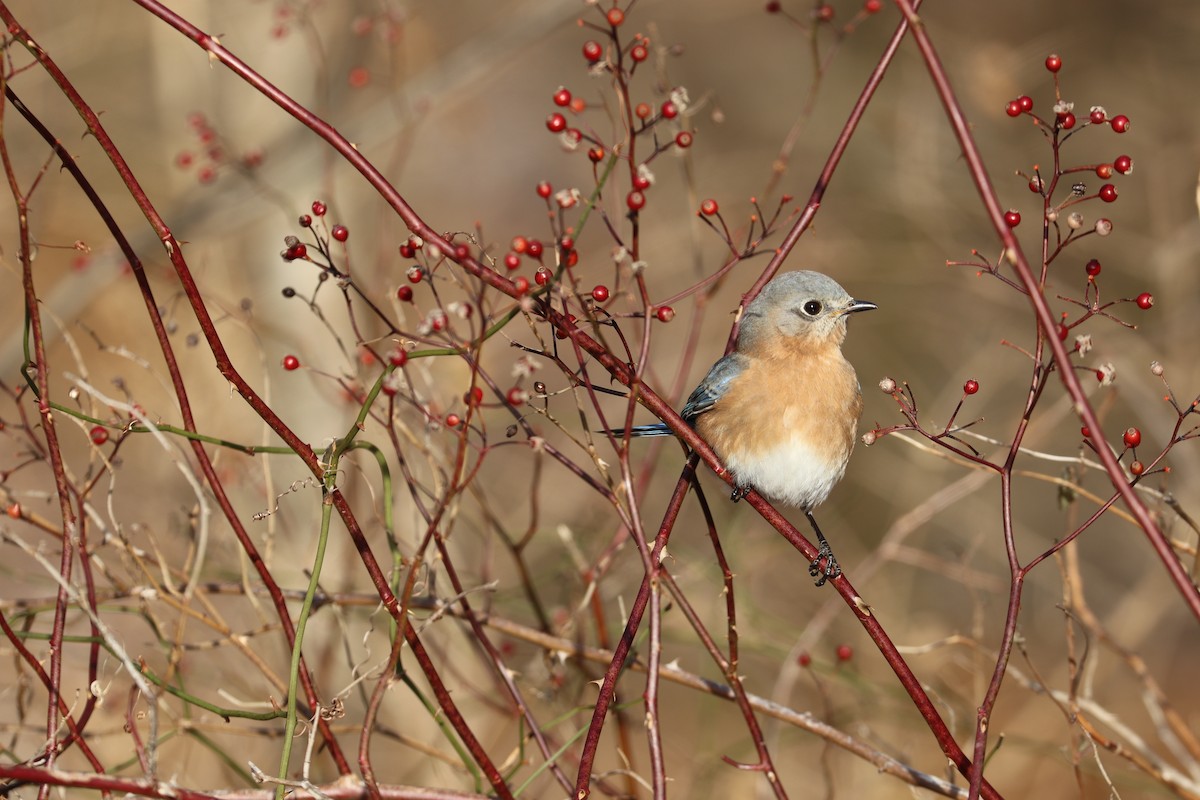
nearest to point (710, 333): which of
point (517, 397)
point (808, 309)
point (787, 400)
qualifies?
point (808, 309)

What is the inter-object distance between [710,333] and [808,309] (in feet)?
14.4

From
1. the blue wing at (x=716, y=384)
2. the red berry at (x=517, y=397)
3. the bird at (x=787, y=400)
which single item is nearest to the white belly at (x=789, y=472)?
the bird at (x=787, y=400)

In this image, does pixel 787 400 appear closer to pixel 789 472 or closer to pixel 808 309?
pixel 789 472

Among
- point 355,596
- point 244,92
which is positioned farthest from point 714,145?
point 355,596

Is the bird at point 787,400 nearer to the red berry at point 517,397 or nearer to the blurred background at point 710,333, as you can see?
the blurred background at point 710,333

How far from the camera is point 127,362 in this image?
11.4 metres

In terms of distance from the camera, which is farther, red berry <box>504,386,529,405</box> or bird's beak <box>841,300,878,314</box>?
bird's beak <box>841,300,878,314</box>

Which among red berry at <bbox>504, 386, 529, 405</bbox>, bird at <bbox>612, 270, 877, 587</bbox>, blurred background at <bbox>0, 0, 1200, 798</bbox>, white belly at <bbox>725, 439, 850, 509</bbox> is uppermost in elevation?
blurred background at <bbox>0, 0, 1200, 798</bbox>

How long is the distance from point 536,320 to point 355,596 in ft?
4.67

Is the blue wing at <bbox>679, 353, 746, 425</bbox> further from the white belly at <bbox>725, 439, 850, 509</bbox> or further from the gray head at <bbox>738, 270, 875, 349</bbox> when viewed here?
the white belly at <bbox>725, 439, 850, 509</bbox>

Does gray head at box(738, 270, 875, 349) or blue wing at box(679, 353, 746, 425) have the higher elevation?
gray head at box(738, 270, 875, 349)

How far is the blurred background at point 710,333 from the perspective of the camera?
5.72 metres

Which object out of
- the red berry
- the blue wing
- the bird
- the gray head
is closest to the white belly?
the bird

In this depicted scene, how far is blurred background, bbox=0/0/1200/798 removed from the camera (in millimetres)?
5719
